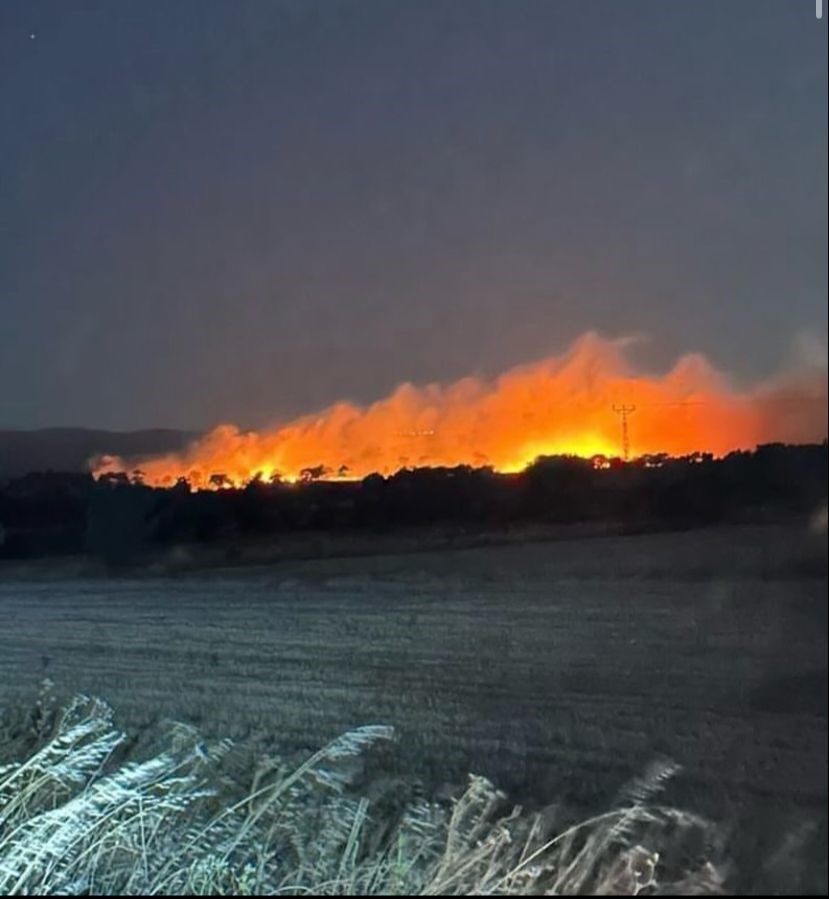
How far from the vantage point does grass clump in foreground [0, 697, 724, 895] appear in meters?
3.38

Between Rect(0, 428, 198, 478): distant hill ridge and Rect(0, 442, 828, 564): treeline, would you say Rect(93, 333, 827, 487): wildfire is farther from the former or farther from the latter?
Rect(0, 428, 198, 478): distant hill ridge

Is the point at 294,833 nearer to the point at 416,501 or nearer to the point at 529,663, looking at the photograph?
the point at 529,663

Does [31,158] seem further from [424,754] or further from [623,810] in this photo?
[623,810]

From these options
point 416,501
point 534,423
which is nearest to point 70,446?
point 416,501

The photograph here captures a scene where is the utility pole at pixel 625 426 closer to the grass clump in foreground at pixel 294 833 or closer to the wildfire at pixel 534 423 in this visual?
the wildfire at pixel 534 423

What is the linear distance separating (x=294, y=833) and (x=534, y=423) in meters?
1.40

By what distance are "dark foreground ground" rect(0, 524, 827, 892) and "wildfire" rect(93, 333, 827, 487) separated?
29 centimetres

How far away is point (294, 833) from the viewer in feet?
12.9

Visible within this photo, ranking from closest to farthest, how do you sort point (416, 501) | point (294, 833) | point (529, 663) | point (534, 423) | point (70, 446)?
point (294, 833) < point (529, 663) < point (534, 423) < point (416, 501) < point (70, 446)

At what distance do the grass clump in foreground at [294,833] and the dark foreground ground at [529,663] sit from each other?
0.10m

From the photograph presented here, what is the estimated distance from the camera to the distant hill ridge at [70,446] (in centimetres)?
534

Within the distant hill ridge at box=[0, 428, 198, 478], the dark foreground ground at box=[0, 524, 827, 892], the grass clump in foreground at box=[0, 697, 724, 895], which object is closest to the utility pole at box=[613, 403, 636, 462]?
the dark foreground ground at box=[0, 524, 827, 892]

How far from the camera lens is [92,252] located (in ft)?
18.6

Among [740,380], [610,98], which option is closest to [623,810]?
[740,380]
